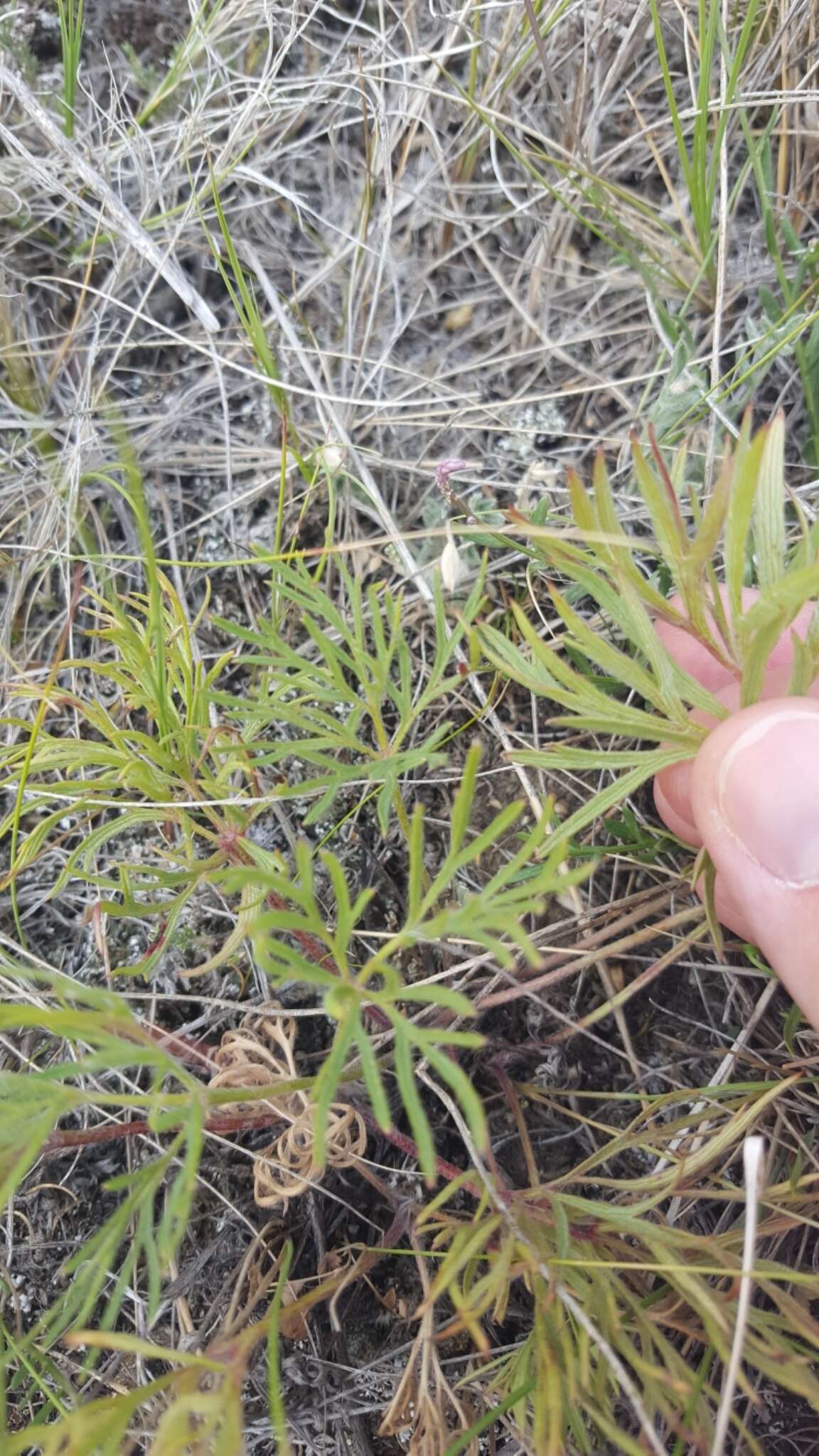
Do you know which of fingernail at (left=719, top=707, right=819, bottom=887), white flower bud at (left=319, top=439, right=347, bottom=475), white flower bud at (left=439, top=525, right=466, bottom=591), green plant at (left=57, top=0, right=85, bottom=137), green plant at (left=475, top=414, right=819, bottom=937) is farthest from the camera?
green plant at (left=57, top=0, right=85, bottom=137)

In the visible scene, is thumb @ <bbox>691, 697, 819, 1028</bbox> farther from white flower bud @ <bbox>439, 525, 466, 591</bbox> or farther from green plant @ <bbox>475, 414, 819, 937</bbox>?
white flower bud @ <bbox>439, 525, 466, 591</bbox>

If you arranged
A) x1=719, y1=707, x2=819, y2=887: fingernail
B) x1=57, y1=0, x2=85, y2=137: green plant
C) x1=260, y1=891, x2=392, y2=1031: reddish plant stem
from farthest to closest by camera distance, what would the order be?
A: x1=57, y1=0, x2=85, y2=137: green plant < x1=260, y1=891, x2=392, y2=1031: reddish plant stem < x1=719, y1=707, x2=819, y2=887: fingernail

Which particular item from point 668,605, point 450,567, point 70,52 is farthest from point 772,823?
point 70,52

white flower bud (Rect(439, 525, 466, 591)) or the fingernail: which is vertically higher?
white flower bud (Rect(439, 525, 466, 591))

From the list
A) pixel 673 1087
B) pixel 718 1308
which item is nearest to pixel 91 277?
pixel 673 1087

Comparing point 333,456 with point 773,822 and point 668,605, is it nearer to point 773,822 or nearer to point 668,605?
point 668,605

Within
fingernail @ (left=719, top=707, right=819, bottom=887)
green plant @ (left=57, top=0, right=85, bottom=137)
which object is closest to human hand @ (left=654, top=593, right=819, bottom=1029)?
fingernail @ (left=719, top=707, right=819, bottom=887)

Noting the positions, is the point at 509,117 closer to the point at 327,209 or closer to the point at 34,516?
the point at 327,209

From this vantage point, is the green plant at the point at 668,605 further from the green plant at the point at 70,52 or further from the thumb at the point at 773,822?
the green plant at the point at 70,52

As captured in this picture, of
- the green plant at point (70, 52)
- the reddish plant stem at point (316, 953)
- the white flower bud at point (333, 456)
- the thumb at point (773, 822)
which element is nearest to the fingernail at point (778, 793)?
the thumb at point (773, 822)
